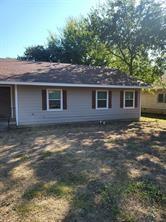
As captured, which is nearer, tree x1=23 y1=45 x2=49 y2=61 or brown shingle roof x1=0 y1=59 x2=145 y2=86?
brown shingle roof x1=0 y1=59 x2=145 y2=86

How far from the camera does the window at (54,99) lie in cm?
1470

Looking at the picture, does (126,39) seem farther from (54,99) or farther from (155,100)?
(54,99)

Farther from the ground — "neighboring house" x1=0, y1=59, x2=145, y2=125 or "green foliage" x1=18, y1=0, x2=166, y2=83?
"green foliage" x1=18, y1=0, x2=166, y2=83

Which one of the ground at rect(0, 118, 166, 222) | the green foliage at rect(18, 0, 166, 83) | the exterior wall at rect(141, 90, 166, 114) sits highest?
the green foliage at rect(18, 0, 166, 83)

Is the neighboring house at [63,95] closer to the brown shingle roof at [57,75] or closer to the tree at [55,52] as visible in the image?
the brown shingle roof at [57,75]

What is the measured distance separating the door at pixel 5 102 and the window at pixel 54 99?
2.56 m

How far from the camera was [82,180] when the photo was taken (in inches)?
231

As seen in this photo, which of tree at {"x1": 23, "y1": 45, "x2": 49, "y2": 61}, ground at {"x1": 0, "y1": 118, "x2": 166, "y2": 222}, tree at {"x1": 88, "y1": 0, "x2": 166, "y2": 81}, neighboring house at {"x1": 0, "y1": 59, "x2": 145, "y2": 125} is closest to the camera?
ground at {"x1": 0, "y1": 118, "x2": 166, "y2": 222}

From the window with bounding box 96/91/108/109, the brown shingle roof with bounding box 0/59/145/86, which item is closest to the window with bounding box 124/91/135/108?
the brown shingle roof with bounding box 0/59/145/86

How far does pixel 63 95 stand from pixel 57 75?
136 centimetres

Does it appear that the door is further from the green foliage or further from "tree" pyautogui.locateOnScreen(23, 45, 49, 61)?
"tree" pyautogui.locateOnScreen(23, 45, 49, 61)

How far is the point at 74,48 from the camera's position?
101 ft

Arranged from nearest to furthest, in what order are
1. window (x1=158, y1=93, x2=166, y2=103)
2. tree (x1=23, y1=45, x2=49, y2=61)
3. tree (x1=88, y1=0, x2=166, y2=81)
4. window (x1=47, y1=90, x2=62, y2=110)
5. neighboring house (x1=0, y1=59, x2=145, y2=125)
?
neighboring house (x1=0, y1=59, x2=145, y2=125) → window (x1=47, y1=90, x2=62, y2=110) → tree (x1=88, y1=0, x2=166, y2=81) → window (x1=158, y1=93, x2=166, y2=103) → tree (x1=23, y1=45, x2=49, y2=61)

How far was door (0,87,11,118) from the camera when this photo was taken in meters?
15.4
